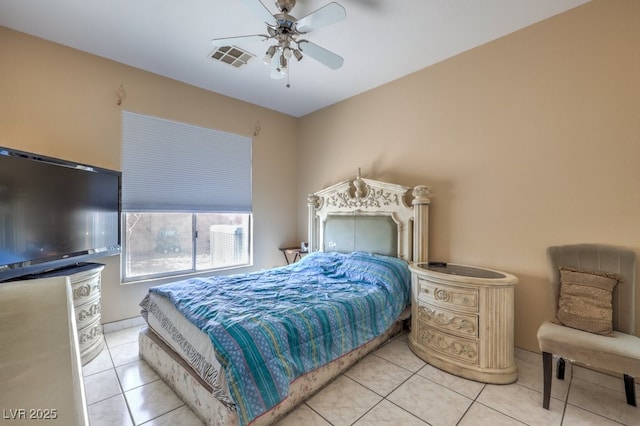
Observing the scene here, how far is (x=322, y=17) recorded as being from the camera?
193 cm

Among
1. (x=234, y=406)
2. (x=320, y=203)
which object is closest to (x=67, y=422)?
(x=234, y=406)

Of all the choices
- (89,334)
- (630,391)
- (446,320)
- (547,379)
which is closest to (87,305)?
(89,334)

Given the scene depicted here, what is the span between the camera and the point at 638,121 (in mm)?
2039

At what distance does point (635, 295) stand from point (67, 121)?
5.22 metres

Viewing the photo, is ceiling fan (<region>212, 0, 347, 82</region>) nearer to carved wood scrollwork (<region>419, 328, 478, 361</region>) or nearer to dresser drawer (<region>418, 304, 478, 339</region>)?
dresser drawer (<region>418, 304, 478, 339</region>)

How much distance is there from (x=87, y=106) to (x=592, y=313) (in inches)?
194

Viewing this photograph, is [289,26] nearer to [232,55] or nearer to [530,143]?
[232,55]

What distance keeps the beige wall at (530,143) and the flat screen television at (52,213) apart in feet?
10.7

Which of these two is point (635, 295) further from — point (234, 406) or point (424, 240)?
point (234, 406)

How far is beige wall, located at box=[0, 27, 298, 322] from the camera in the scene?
2.60 m

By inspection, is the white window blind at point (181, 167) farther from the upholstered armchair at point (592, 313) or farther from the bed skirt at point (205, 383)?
the upholstered armchair at point (592, 313)

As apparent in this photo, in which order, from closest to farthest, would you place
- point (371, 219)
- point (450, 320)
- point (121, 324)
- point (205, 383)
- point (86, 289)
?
point (205, 383) < point (450, 320) < point (86, 289) < point (121, 324) < point (371, 219)

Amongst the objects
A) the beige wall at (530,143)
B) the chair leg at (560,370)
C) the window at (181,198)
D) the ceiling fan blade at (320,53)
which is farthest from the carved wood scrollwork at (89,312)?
the chair leg at (560,370)

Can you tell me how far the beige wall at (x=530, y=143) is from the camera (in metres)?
2.12
